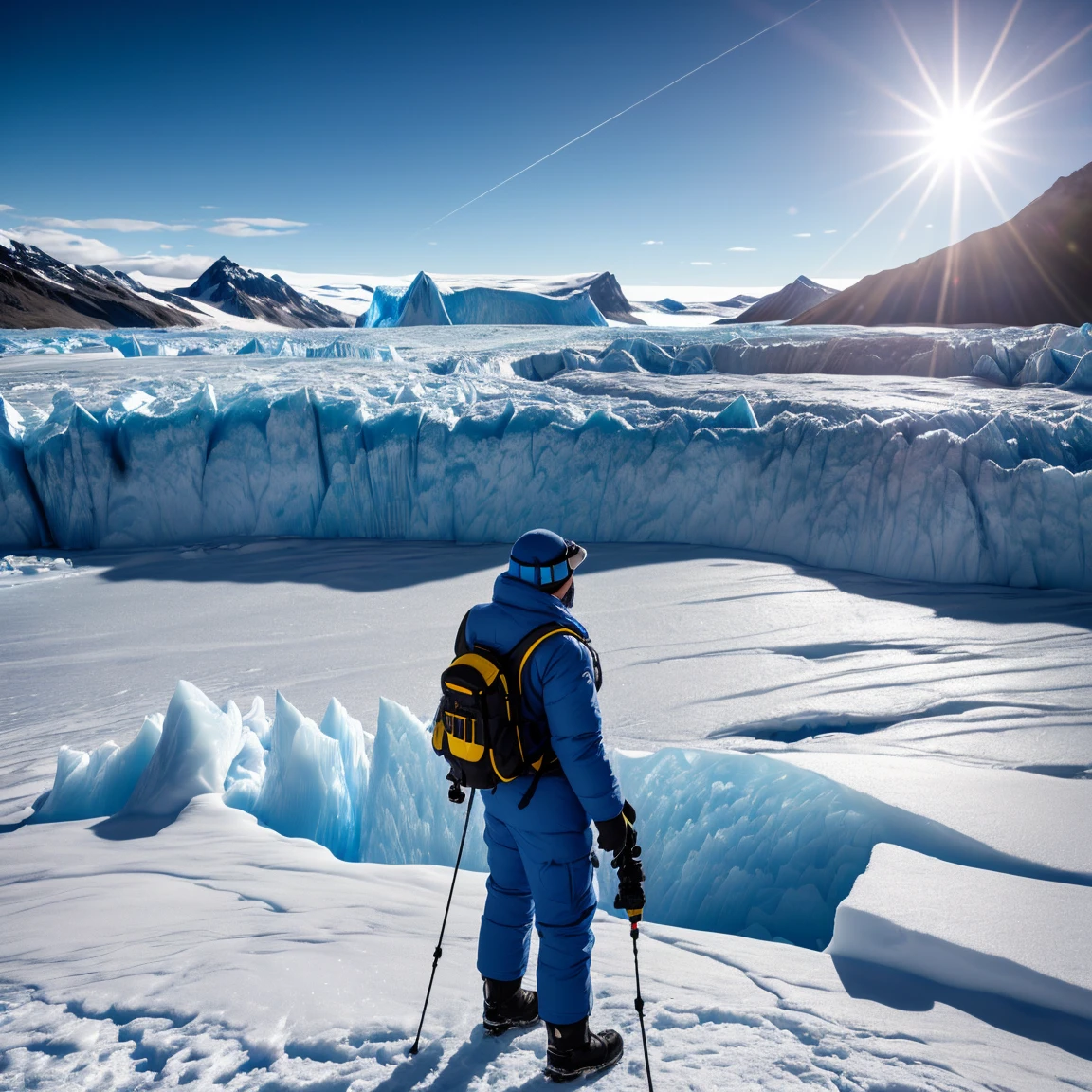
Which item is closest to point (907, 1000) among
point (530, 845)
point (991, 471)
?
point (530, 845)

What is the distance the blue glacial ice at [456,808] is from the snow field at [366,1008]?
0.70 meters

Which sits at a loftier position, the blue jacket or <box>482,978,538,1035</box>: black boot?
the blue jacket

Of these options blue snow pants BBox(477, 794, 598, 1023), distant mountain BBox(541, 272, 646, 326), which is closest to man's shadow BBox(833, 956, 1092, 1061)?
blue snow pants BBox(477, 794, 598, 1023)

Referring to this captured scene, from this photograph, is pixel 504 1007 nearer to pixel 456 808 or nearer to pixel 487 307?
pixel 456 808

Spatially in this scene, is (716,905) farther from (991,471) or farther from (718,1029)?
(991,471)

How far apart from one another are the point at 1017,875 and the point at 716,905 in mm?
1173

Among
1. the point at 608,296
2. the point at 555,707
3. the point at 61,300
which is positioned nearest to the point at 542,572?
the point at 555,707

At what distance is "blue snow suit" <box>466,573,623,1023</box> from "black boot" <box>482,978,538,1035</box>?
0.10 feet

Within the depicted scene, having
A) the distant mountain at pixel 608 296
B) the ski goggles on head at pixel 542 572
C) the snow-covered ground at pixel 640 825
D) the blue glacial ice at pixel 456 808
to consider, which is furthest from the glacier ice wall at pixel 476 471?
the distant mountain at pixel 608 296

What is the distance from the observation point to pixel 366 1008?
1.97 m

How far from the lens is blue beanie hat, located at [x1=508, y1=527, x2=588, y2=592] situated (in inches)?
74.6

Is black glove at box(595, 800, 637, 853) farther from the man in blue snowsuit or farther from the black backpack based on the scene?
the black backpack

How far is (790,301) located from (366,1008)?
257 ft

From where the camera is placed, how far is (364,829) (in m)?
3.56
